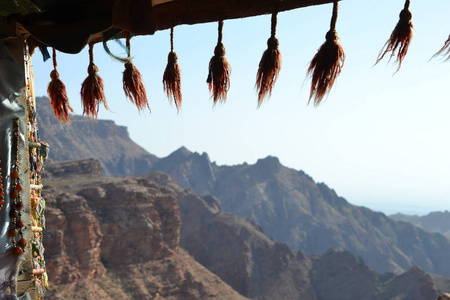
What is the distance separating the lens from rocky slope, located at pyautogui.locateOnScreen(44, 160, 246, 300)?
32.4 metres

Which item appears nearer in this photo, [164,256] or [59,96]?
[59,96]

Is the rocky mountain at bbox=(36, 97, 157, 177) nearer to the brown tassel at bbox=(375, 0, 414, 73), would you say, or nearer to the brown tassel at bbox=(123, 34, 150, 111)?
the brown tassel at bbox=(123, 34, 150, 111)

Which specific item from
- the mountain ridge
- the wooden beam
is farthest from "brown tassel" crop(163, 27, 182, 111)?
the mountain ridge

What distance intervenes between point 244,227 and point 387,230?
4788 centimetres

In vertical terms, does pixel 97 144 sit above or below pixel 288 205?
above

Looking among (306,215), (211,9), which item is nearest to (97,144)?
(306,215)

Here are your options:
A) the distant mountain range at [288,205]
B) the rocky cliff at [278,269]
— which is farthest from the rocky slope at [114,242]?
the distant mountain range at [288,205]

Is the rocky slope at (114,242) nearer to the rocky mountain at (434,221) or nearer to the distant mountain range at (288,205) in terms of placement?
the distant mountain range at (288,205)

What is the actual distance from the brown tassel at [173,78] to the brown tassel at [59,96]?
45.2 inches

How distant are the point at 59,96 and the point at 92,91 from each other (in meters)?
0.54

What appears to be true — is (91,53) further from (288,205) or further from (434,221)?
(434,221)

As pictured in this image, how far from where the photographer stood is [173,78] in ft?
11.0

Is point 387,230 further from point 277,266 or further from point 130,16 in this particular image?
point 130,16

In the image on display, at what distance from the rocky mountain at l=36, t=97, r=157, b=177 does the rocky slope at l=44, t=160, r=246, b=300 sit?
67.5 m
